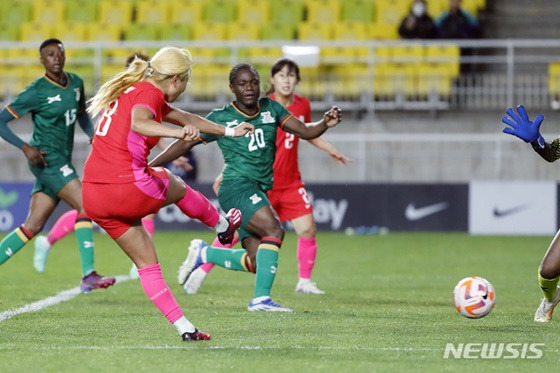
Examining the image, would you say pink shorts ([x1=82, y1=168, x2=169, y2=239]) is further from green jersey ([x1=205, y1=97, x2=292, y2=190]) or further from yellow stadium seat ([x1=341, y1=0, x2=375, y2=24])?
yellow stadium seat ([x1=341, y1=0, x2=375, y2=24])

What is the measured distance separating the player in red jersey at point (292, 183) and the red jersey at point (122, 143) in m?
3.55

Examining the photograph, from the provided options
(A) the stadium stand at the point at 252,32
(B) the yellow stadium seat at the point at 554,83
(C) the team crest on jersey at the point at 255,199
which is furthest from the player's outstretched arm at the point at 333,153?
(B) the yellow stadium seat at the point at 554,83

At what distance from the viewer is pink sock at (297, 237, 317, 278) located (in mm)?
10891

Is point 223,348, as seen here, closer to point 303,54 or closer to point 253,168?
point 253,168

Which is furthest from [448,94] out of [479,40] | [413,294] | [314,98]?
[413,294]

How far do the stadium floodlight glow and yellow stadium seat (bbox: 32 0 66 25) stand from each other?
5558mm

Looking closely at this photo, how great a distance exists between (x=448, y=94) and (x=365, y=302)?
10286mm

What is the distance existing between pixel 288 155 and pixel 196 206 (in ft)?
11.0

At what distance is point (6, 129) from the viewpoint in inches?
416

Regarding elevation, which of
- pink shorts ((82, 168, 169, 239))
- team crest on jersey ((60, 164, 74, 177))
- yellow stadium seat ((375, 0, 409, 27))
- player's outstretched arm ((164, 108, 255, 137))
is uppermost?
yellow stadium seat ((375, 0, 409, 27))

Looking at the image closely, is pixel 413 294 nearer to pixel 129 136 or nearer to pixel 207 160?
pixel 129 136

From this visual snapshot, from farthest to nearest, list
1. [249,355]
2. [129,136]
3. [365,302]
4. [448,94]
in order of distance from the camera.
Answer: [448,94] → [365,302] → [129,136] → [249,355]

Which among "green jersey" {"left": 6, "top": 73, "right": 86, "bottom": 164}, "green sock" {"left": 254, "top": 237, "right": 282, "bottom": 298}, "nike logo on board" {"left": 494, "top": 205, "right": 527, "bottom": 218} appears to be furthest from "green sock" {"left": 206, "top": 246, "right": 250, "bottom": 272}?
"nike logo on board" {"left": 494, "top": 205, "right": 527, "bottom": 218}

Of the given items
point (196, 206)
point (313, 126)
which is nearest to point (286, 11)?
point (313, 126)
